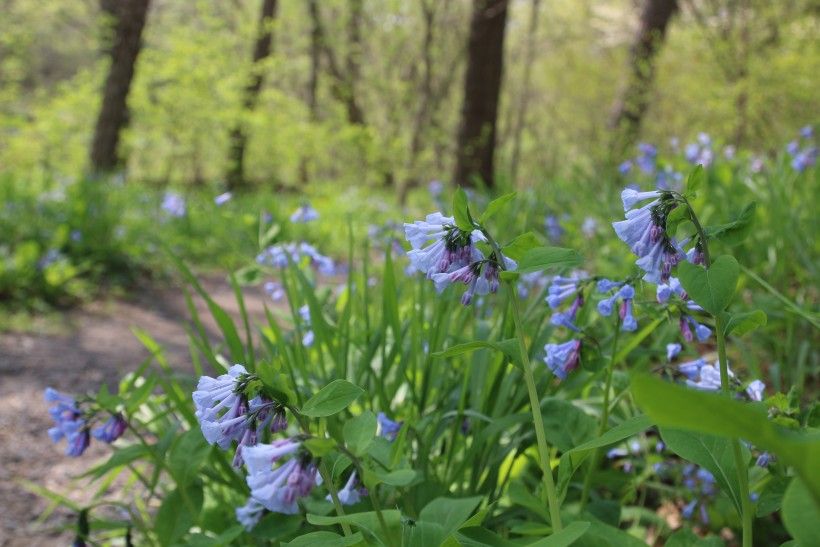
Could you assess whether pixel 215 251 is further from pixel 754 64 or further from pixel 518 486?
pixel 518 486

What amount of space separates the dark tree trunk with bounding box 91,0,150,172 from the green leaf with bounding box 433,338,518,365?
7.86 meters

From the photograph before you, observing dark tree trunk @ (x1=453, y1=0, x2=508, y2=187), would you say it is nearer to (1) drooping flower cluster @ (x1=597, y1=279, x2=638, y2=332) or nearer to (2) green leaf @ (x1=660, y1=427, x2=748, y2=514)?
(1) drooping flower cluster @ (x1=597, y1=279, x2=638, y2=332)

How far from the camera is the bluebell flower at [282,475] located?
2.21 feet

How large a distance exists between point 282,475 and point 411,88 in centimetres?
1207

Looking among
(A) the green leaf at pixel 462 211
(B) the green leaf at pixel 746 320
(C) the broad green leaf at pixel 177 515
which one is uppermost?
(A) the green leaf at pixel 462 211

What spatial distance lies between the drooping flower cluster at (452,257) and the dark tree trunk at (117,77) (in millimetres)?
7759

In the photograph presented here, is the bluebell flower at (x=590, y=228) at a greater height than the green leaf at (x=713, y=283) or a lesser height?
lesser

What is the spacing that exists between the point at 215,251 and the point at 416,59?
7.08 meters

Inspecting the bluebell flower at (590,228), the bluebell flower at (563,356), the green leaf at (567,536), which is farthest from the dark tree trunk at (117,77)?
the green leaf at (567,536)

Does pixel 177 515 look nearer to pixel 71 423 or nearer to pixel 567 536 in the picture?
pixel 71 423

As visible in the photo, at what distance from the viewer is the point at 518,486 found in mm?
1006

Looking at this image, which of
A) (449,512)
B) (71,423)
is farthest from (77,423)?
(449,512)

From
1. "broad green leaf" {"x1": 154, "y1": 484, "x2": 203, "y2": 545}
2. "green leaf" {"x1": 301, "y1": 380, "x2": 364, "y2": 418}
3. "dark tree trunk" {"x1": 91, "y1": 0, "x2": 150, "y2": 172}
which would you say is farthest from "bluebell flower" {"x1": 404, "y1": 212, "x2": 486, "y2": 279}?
"dark tree trunk" {"x1": 91, "y1": 0, "x2": 150, "y2": 172}

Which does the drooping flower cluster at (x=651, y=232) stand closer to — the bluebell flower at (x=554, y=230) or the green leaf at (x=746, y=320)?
the green leaf at (x=746, y=320)
